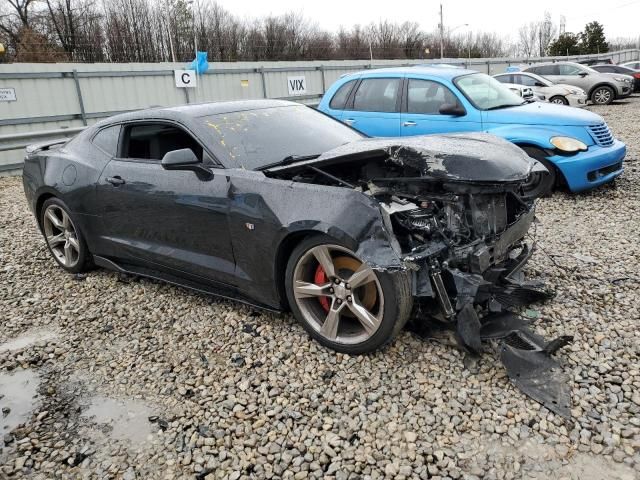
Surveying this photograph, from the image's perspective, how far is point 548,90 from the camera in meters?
15.6

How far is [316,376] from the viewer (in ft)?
9.83

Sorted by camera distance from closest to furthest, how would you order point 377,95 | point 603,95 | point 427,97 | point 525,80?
point 427,97, point 377,95, point 525,80, point 603,95

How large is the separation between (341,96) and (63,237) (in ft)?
14.1

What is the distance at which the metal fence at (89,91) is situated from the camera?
10859 millimetres

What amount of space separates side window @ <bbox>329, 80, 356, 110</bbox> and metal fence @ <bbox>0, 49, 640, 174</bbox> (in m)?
Result: 4.92

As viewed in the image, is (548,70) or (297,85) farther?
(548,70)

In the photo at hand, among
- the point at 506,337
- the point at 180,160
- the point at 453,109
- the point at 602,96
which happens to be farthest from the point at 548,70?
the point at 180,160

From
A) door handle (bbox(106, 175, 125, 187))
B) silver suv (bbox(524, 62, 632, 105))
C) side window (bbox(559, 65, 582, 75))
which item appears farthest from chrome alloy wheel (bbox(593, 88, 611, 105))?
door handle (bbox(106, 175, 125, 187))

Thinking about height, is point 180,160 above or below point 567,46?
below

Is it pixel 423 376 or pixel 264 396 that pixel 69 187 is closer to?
pixel 264 396

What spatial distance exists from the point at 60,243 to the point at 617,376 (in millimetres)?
4711

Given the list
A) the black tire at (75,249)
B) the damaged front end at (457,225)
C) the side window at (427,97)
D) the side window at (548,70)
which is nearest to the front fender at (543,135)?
the side window at (427,97)

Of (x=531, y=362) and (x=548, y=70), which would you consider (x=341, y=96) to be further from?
(x=548, y=70)

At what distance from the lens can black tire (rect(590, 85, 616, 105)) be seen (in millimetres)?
18156
